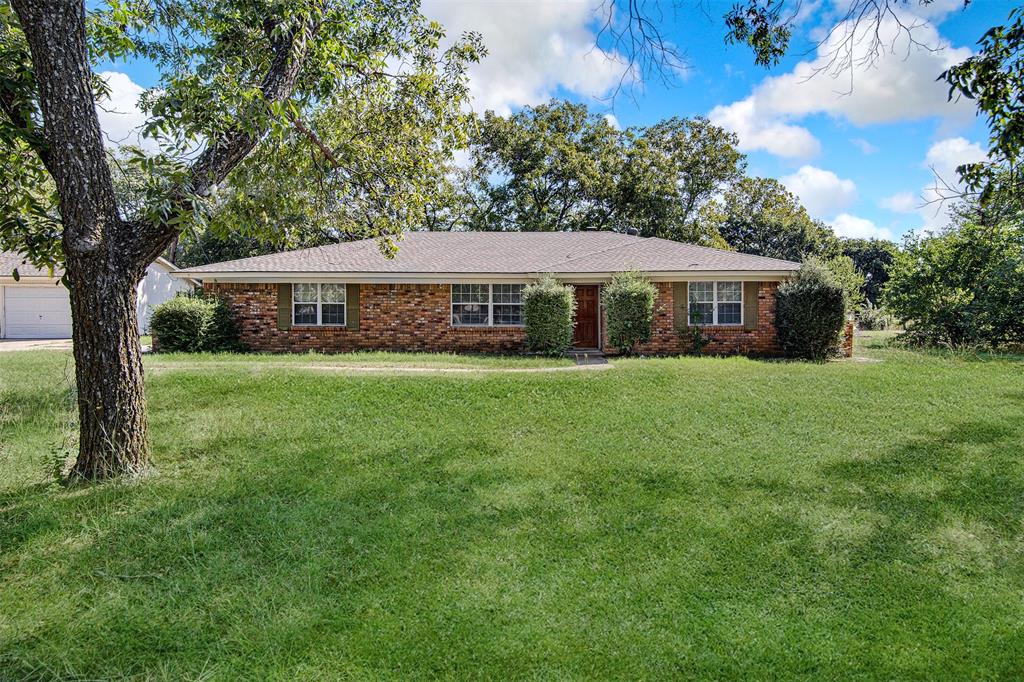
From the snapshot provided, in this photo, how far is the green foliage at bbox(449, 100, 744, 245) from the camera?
29.4m

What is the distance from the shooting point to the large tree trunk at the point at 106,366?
5.73m

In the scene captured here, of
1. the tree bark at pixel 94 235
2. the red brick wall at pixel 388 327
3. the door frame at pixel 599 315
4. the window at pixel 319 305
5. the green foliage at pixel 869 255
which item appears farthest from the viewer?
the green foliage at pixel 869 255

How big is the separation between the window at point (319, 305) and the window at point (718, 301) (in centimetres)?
971

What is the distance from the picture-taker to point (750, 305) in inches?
627

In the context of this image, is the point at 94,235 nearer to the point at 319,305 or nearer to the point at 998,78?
the point at 998,78

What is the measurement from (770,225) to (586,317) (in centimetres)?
2436

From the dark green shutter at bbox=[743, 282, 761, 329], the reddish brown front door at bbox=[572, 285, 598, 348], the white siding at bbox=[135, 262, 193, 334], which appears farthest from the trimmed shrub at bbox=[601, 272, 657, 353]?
the white siding at bbox=[135, 262, 193, 334]

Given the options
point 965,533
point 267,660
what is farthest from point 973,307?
point 267,660

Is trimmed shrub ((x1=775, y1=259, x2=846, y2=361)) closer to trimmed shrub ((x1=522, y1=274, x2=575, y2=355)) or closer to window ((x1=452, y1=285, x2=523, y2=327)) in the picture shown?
trimmed shrub ((x1=522, y1=274, x2=575, y2=355))

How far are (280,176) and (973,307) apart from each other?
19266 millimetres

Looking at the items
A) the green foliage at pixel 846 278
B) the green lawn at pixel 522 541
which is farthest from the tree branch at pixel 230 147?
the green foliage at pixel 846 278

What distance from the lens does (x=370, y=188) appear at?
356 inches

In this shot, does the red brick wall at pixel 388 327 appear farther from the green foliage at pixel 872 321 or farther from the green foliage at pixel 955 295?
the green foliage at pixel 872 321

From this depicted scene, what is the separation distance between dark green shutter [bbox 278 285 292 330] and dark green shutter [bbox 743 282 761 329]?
40.8 feet
